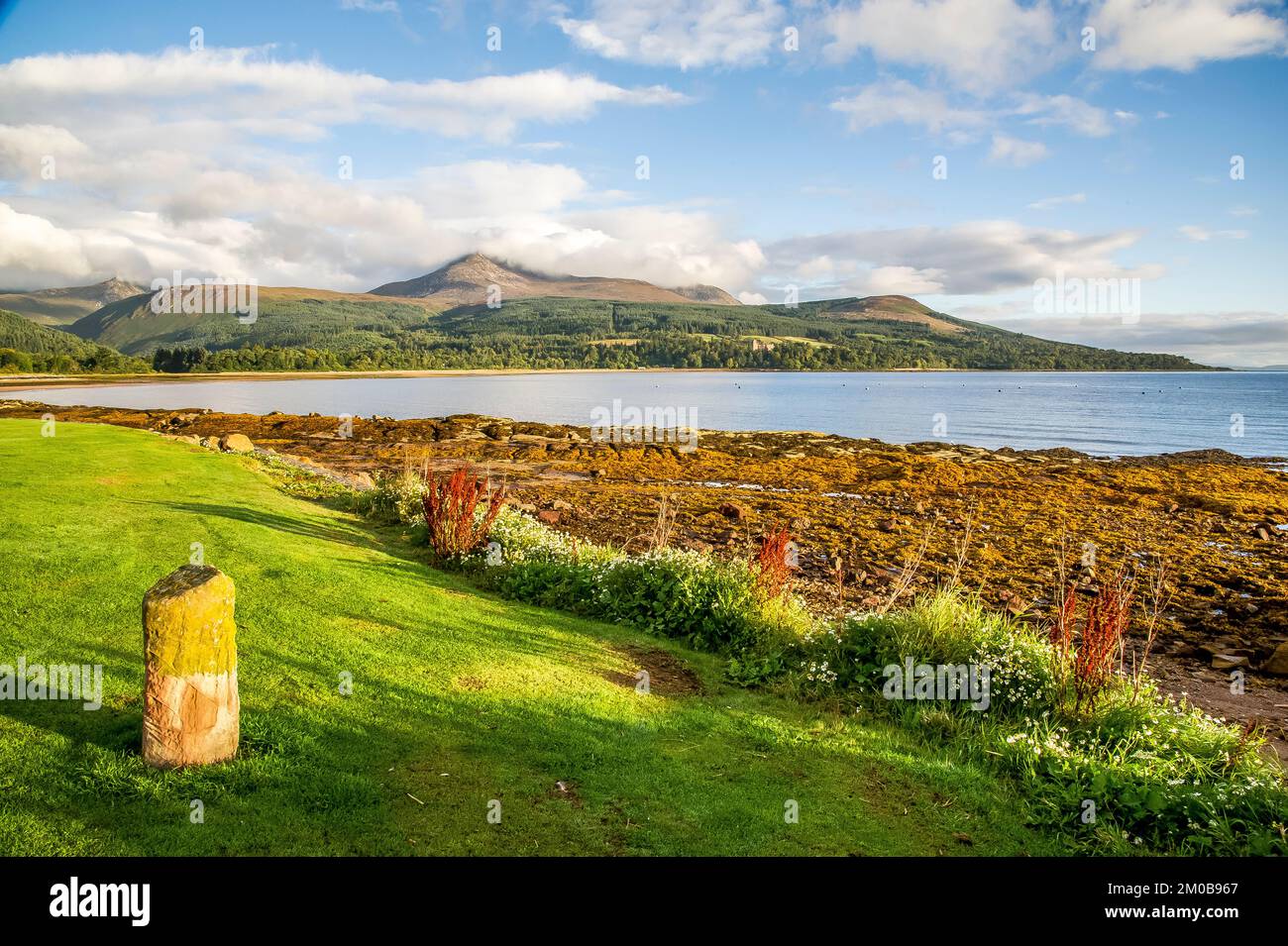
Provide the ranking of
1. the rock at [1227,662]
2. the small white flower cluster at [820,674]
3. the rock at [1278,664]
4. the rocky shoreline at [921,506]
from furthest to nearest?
the rocky shoreline at [921,506]
the rock at [1227,662]
the rock at [1278,664]
the small white flower cluster at [820,674]

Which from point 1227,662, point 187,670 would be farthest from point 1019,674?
point 187,670

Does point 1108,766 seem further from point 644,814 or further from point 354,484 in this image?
point 354,484

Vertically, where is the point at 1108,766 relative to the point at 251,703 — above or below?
below

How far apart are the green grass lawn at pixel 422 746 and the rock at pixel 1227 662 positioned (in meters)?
7.75

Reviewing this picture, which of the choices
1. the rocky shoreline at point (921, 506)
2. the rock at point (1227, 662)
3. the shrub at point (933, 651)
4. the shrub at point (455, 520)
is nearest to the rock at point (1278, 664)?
the rocky shoreline at point (921, 506)

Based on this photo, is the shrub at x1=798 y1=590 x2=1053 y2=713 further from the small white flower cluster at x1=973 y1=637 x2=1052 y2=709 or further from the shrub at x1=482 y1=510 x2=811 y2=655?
the shrub at x1=482 y1=510 x2=811 y2=655

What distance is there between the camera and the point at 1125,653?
1221cm

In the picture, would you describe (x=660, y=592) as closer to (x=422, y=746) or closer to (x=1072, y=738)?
(x=422, y=746)

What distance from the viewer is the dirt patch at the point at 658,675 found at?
8578 millimetres

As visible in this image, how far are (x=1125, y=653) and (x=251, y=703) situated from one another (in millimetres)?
12511

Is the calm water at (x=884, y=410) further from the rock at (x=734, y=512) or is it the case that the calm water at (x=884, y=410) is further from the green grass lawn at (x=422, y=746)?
the green grass lawn at (x=422, y=746)
